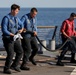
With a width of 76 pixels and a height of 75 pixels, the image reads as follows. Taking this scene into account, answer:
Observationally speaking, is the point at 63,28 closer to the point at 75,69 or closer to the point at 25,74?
the point at 75,69

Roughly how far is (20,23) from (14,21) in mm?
282

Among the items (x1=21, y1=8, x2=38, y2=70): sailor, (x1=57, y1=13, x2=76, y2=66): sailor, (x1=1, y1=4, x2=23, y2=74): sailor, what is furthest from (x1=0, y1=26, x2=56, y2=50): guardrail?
(x1=1, y1=4, x2=23, y2=74): sailor

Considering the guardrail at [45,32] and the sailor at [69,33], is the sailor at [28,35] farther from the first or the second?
the guardrail at [45,32]

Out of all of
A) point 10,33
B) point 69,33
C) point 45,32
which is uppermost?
point 10,33

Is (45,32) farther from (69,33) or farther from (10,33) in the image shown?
(10,33)

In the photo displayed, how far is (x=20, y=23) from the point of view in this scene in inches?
443

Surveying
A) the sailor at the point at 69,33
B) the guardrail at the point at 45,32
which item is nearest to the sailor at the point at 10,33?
the sailor at the point at 69,33

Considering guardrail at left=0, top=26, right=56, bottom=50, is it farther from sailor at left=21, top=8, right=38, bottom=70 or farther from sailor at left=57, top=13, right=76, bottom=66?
sailor at left=21, top=8, right=38, bottom=70

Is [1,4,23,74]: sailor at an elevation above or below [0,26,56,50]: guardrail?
above

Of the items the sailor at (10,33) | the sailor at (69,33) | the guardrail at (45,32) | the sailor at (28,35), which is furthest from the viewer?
the guardrail at (45,32)

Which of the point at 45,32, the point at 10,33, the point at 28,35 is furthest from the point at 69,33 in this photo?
the point at 45,32

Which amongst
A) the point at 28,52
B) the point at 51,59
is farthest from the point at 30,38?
the point at 51,59

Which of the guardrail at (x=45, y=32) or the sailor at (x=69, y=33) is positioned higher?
the sailor at (x=69, y=33)

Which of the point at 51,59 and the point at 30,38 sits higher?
the point at 30,38
